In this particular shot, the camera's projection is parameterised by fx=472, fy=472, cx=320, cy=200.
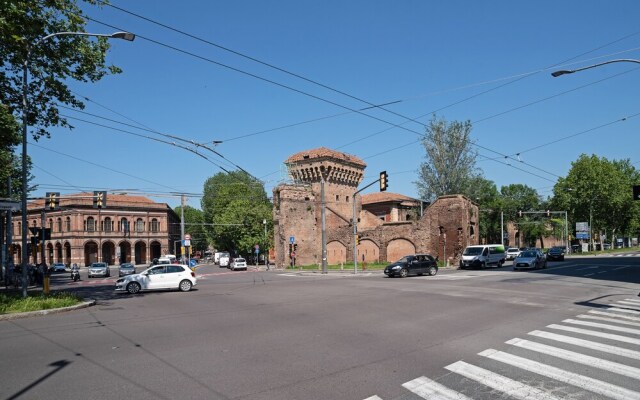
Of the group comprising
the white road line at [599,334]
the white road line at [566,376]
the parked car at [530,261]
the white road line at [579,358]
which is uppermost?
the white road line at [566,376]

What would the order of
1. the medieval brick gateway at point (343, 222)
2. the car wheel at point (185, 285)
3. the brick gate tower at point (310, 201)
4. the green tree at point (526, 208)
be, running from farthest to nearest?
1. the green tree at point (526, 208)
2. the brick gate tower at point (310, 201)
3. the medieval brick gateway at point (343, 222)
4. the car wheel at point (185, 285)

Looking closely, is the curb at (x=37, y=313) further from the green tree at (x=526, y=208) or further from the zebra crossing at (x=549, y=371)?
the green tree at (x=526, y=208)

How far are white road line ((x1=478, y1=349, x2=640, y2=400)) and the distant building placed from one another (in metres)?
76.4

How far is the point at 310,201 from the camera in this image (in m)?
60.5

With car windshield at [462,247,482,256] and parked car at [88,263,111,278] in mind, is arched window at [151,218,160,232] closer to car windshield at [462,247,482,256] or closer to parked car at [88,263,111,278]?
parked car at [88,263,111,278]

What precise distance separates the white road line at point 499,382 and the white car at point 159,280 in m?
19.1

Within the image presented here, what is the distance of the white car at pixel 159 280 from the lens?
2361 cm

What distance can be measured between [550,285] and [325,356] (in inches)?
693

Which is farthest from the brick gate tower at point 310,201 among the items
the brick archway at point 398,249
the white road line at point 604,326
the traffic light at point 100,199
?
the white road line at point 604,326

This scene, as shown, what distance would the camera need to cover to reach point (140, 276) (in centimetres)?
2377

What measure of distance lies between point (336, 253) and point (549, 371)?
5098 centimetres

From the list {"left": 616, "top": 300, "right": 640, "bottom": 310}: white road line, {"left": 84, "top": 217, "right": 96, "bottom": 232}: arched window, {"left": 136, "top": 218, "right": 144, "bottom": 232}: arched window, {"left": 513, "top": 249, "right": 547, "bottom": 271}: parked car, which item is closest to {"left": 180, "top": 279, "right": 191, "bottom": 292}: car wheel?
{"left": 616, "top": 300, "right": 640, "bottom": 310}: white road line

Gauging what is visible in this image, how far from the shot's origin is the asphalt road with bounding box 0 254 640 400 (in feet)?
21.1

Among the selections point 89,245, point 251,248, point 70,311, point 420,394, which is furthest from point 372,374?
point 89,245
